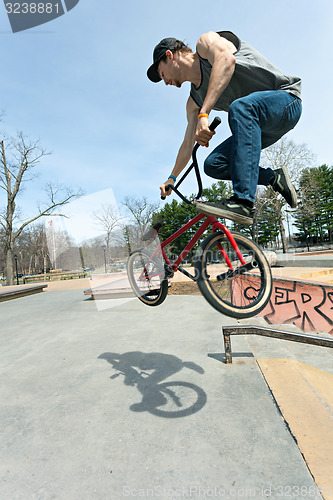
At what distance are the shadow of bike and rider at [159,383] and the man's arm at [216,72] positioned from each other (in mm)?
3500

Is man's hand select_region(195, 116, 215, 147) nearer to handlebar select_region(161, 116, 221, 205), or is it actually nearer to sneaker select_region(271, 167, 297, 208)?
handlebar select_region(161, 116, 221, 205)

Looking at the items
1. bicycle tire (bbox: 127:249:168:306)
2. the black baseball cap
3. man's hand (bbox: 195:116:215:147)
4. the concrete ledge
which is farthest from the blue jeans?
the concrete ledge

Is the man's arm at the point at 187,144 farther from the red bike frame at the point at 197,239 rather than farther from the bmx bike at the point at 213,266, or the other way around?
the red bike frame at the point at 197,239

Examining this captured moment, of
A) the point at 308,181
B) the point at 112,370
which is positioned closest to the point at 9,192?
the point at 112,370

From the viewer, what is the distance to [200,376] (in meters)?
5.71

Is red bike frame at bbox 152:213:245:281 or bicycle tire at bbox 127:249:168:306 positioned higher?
red bike frame at bbox 152:213:245:281

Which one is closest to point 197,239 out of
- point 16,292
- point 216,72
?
point 216,72

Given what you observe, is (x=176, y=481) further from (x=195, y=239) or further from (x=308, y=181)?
(x=308, y=181)

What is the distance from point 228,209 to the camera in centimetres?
212

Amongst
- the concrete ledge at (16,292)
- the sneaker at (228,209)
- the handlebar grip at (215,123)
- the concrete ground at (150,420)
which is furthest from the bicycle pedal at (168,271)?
the concrete ledge at (16,292)

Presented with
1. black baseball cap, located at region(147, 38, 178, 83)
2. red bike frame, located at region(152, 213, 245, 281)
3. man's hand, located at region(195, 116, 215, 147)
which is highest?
black baseball cap, located at region(147, 38, 178, 83)

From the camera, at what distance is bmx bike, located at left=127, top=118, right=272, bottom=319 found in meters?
2.20

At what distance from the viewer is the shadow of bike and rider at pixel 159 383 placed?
4656 millimetres

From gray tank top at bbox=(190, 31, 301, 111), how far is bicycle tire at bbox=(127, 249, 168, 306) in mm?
1842
